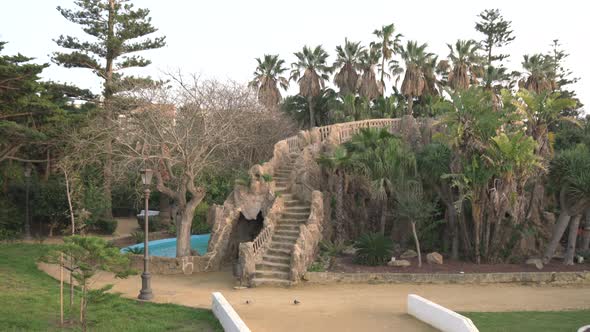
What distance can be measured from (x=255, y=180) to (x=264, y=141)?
11717mm

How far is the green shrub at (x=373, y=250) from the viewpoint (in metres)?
18.4

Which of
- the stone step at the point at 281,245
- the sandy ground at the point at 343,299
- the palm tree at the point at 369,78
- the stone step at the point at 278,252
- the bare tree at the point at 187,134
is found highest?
the palm tree at the point at 369,78

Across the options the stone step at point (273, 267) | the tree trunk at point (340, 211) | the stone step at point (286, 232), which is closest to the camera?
the stone step at point (273, 267)

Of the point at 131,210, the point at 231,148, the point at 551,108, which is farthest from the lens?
the point at 131,210

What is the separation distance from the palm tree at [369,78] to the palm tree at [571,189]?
21.1 meters

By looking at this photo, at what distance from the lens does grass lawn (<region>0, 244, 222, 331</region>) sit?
1114 centimetres

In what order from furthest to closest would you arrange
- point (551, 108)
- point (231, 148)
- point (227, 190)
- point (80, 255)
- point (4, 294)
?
1. point (227, 190)
2. point (231, 148)
3. point (551, 108)
4. point (4, 294)
5. point (80, 255)

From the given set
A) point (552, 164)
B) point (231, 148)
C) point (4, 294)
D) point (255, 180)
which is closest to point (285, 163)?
point (255, 180)

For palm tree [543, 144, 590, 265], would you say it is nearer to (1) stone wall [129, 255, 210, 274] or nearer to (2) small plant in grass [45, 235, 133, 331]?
(1) stone wall [129, 255, 210, 274]

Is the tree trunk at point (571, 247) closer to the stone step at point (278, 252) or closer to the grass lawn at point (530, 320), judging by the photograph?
the grass lawn at point (530, 320)

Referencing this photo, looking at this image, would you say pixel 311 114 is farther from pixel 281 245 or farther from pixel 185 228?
pixel 281 245

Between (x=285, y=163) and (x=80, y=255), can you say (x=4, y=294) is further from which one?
(x=285, y=163)

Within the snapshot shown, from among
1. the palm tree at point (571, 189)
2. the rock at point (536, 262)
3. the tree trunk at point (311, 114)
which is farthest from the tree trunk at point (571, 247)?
the tree trunk at point (311, 114)

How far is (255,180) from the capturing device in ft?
69.7
